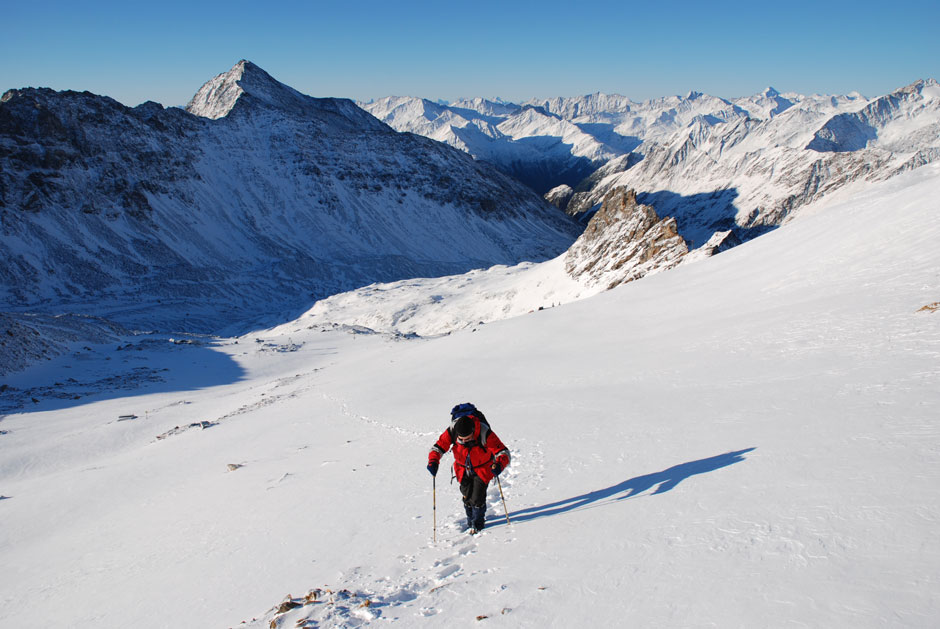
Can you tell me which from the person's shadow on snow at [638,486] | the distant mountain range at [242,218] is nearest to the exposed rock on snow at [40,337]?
the distant mountain range at [242,218]

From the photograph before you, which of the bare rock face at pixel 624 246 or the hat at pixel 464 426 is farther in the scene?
the bare rock face at pixel 624 246

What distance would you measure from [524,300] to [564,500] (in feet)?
168

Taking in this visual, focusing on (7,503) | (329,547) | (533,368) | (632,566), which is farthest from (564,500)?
(7,503)

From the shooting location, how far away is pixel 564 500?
682 centimetres

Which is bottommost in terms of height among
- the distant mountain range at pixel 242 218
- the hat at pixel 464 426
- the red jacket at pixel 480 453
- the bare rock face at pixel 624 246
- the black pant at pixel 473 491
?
the black pant at pixel 473 491

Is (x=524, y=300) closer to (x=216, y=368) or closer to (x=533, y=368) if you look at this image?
(x=216, y=368)

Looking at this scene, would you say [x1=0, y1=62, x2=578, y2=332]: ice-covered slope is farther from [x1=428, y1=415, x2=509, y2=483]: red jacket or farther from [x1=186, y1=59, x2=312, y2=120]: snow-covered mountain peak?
[x1=428, y1=415, x2=509, y2=483]: red jacket

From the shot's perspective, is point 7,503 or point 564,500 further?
point 7,503

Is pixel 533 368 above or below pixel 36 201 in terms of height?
below

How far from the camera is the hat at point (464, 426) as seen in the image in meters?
6.76

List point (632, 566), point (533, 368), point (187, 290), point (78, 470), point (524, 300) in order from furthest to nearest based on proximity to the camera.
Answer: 1. point (187, 290)
2. point (524, 300)
3. point (533, 368)
4. point (78, 470)
5. point (632, 566)

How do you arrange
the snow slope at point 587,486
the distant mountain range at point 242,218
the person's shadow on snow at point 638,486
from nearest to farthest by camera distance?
the snow slope at point 587,486, the person's shadow on snow at point 638,486, the distant mountain range at point 242,218

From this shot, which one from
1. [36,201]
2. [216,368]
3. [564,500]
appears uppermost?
[36,201]

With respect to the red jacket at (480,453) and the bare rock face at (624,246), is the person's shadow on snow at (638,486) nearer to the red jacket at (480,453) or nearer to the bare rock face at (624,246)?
the red jacket at (480,453)
